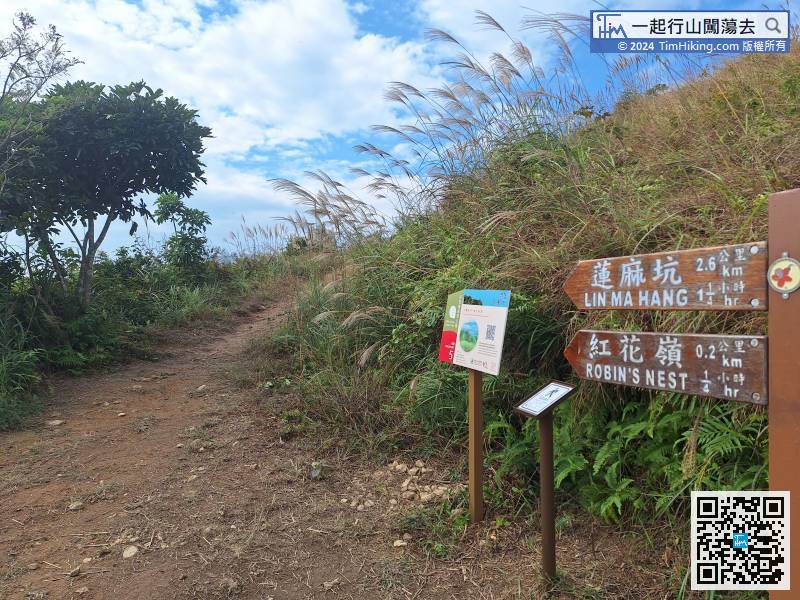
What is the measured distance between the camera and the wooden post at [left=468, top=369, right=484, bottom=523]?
280 centimetres

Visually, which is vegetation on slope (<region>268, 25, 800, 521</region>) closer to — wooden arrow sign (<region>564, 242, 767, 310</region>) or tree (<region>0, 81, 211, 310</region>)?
wooden arrow sign (<region>564, 242, 767, 310</region>)

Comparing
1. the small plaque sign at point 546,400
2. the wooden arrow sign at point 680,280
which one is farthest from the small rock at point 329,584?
the wooden arrow sign at point 680,280

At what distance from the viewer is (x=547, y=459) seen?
2.25 metres

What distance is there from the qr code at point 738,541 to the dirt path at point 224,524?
1.12 ft

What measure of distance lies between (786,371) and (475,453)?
5.22ft

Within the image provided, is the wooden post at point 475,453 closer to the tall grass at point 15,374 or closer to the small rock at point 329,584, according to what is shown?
the small rock at point 329,584

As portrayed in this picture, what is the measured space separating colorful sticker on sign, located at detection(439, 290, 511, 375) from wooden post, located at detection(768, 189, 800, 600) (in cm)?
122

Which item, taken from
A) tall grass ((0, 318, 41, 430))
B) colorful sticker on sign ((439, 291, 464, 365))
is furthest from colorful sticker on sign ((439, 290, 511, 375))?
tall grass ((0, 318, 41, 430))

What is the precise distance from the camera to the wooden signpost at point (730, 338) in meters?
1.52

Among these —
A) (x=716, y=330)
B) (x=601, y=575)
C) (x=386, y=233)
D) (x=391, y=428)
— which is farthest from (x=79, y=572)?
(x=386, y=233)

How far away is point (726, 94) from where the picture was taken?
4.30m

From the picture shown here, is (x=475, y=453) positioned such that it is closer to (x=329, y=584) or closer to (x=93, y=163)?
(x=329, y=584)

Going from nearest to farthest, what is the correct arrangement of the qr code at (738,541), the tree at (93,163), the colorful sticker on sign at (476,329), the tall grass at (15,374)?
the qr code at (738,541)
the colorful sticker on sign at (476,329)
the tall grass at (15,374)
the tree at (93,163)

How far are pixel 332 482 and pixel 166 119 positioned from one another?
5811 mm
